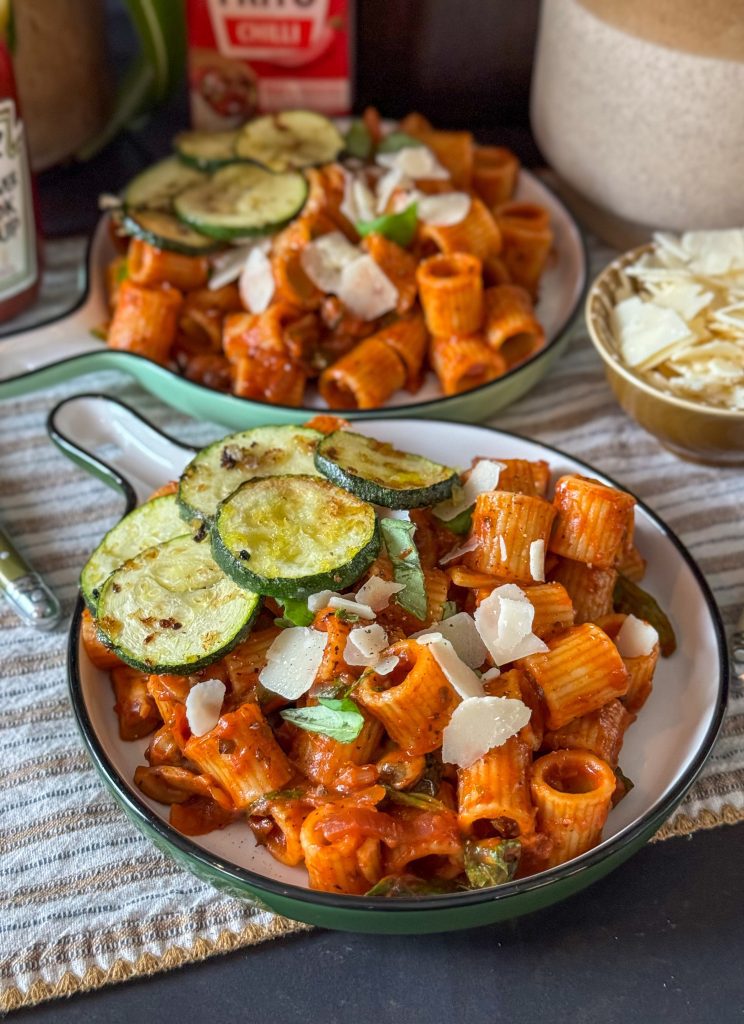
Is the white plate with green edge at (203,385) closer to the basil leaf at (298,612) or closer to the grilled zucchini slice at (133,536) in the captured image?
the grilled zucchini slice at (133,536)

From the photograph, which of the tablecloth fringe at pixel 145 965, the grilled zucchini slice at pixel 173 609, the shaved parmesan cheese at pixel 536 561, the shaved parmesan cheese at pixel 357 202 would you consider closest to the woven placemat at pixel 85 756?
the tablecloth fringe at pixel 145 965

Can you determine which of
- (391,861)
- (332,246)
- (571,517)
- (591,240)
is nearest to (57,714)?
(391,861)

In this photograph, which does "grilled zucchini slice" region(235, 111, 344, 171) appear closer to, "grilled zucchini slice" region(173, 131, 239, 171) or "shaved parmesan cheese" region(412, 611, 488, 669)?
"grilled zucchini slice" region(173, 131, 239, 171)

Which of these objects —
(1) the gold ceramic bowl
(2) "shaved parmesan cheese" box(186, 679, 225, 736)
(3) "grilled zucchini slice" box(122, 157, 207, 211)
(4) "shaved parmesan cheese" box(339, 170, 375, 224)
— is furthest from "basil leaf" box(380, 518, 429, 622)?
(3) "grilled zucchini slice" box(122, 157, 207, 211)

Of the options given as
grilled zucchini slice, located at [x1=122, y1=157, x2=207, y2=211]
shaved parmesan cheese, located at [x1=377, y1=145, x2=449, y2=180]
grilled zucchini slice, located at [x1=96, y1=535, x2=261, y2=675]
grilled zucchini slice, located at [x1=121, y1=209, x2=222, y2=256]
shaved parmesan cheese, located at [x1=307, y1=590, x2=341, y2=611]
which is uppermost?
shaved parmesan cheese, located at [x1=377, y1=145, x2=449, y2=180]

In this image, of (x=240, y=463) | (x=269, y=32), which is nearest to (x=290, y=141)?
(x=269, y=32)

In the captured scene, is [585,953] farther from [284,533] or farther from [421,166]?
[421,166]
